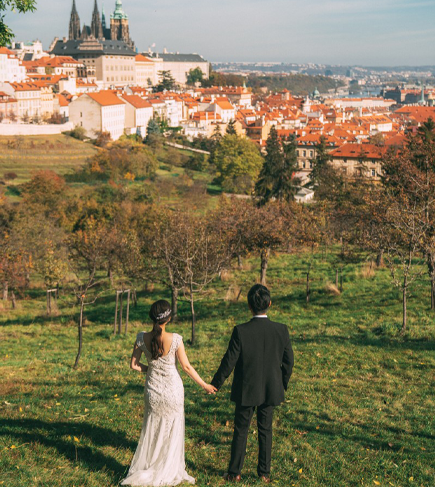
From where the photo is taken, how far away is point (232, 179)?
75.1 m

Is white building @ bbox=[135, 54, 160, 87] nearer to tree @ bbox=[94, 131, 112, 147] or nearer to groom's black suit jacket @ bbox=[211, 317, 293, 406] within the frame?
tree @ bbox=[94, 131, 112, 147]

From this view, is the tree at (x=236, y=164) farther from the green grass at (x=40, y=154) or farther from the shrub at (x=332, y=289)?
the shrub at (x=332, y=289)

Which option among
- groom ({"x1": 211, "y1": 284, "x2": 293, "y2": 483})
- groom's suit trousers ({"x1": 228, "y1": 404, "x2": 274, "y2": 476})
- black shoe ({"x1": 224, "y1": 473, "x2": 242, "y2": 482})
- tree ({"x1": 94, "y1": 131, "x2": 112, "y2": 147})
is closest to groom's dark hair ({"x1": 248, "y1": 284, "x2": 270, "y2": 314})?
groom ({"x1": 211, "y1": 284, "x2": 293, "y2": 483})

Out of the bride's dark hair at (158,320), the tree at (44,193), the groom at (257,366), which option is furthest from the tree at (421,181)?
the tree at (44,193)

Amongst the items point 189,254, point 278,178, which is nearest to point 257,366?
point 189,254

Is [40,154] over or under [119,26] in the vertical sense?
under

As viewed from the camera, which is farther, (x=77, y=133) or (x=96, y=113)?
(x=96, y=113)

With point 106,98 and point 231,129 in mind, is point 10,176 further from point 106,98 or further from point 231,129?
point 231,129

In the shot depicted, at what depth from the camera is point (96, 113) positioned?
9325 cm

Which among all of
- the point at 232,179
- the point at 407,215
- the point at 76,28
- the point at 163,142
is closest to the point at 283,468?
the point at 407,215

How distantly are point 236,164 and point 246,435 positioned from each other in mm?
72490

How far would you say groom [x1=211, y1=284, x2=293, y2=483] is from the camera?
5.50 m

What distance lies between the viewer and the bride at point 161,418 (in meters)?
5.46

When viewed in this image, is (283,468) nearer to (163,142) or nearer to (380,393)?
(380,393)
